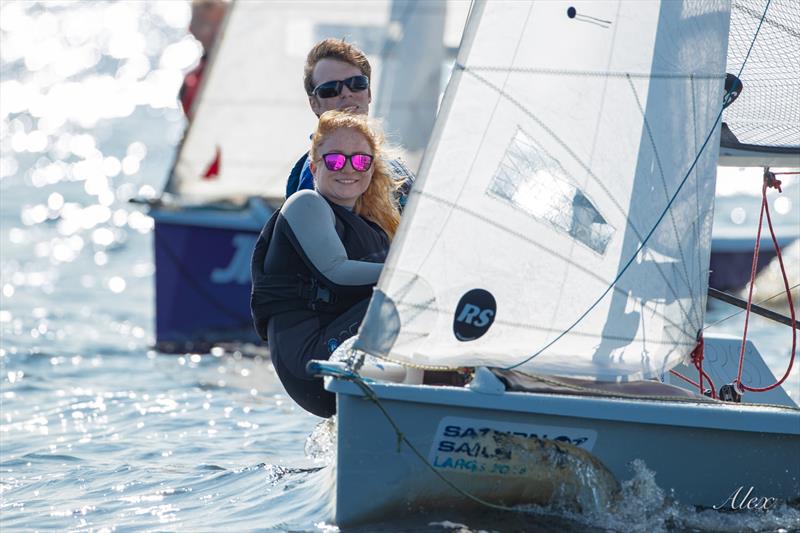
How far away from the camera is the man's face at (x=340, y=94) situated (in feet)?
18.3

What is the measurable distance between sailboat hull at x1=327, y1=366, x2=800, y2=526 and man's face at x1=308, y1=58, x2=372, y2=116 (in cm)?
160

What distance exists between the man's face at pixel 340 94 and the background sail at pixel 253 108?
6.96 meters

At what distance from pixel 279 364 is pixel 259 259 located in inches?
15.0

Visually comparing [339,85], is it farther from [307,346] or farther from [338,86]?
[307,346]

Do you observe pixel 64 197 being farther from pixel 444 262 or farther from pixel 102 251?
pixel 444 262

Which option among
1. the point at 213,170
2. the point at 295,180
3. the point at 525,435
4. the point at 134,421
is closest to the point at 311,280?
the point at 295,180

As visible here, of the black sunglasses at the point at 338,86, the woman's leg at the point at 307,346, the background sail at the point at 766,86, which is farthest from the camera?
the black sunglasses at the point at 338,86

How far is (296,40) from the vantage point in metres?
12.8

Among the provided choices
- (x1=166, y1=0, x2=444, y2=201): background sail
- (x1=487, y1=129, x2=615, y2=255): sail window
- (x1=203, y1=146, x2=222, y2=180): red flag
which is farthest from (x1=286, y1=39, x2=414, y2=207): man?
(x1=203, y1=146, x2=222, y2=180): red flag

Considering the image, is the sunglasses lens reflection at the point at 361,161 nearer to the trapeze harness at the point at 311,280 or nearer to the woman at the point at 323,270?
the woman at the point at 323,270

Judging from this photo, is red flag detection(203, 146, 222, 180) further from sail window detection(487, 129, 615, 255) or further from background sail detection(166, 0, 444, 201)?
sail window detection(487, 129, 615, 255)

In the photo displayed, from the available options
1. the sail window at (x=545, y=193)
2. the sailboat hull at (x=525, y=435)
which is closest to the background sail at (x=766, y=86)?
the sail window at (x=545, y=193)

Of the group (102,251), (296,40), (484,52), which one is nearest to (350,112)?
(484,52)

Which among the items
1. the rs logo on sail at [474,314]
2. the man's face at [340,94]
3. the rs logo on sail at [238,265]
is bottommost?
the rs logo on sail at [474,314]
